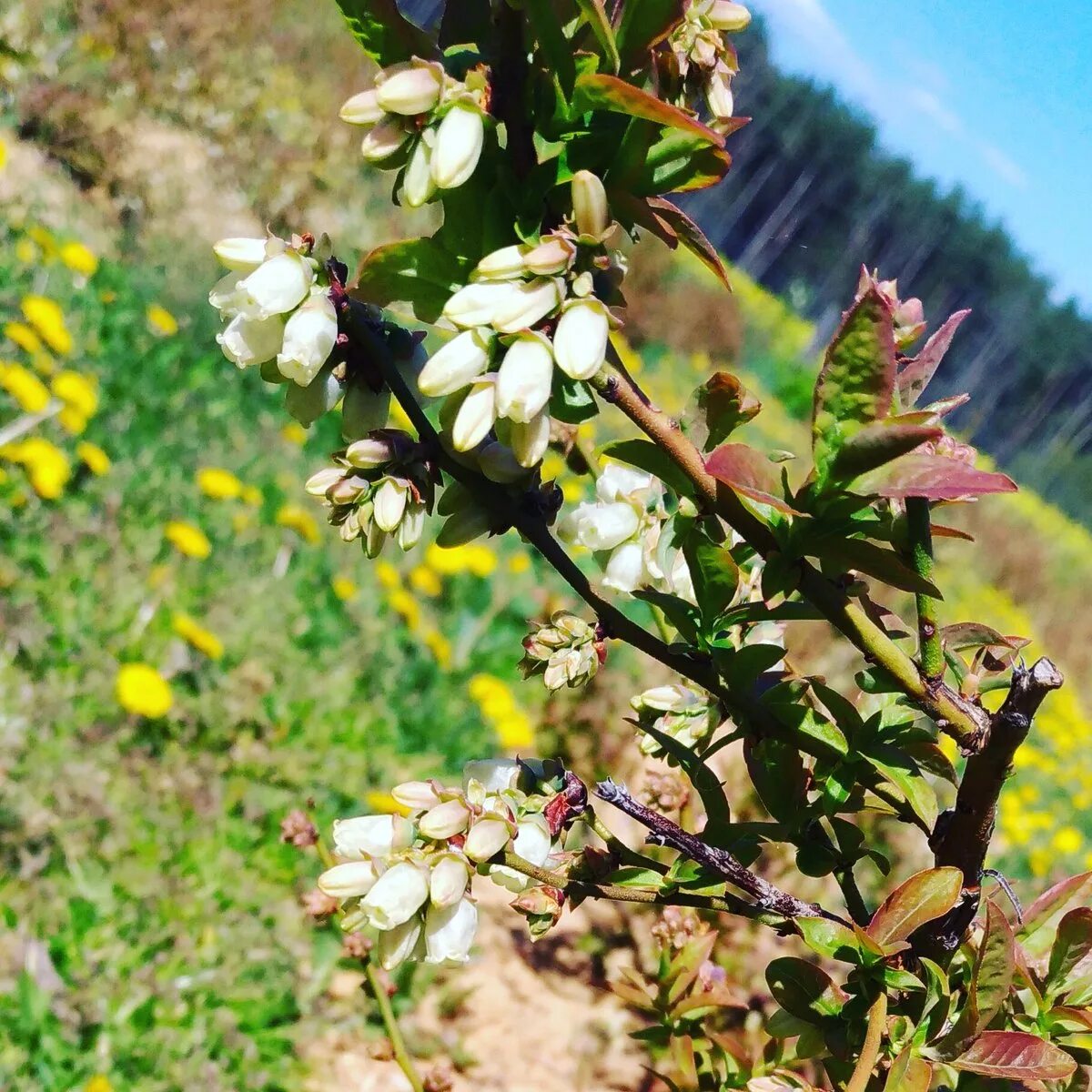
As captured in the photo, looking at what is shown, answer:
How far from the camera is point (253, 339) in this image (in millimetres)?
547

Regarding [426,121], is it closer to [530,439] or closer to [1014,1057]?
[530,439]

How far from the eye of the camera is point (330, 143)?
23.0 feet

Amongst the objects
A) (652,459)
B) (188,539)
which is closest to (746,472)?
(652,459)

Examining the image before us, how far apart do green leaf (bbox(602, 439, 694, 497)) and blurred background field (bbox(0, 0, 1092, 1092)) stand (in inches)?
23.1

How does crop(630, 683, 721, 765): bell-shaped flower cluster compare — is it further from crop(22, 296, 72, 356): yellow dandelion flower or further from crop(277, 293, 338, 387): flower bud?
crop(22, 296, 72, 356): yellow dandelion flower

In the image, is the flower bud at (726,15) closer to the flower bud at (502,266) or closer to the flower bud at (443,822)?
the flower bud at (502,266)

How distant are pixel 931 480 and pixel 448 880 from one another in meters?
0.32

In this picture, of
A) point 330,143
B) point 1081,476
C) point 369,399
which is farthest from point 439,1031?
point 1081,476

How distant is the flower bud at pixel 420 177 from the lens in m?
0.47

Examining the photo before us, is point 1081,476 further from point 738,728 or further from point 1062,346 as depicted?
point 738,728

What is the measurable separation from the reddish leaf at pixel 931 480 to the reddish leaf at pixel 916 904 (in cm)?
23

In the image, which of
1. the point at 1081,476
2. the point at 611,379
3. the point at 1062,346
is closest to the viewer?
the point at 611,379

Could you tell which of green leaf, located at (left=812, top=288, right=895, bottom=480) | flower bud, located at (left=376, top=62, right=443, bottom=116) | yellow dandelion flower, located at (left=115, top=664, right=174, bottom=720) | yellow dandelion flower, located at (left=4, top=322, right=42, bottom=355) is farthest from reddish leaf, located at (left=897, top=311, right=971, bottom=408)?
yellow dandelion flower, located at (left=4, top=322, right=42, bottom=355)

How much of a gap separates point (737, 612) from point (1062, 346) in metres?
34.6
